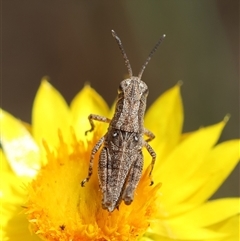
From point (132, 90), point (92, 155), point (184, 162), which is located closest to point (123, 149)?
point (92, 155)

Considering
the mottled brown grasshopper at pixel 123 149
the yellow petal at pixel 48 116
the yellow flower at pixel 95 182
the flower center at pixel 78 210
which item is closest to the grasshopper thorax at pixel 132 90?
the mottled brown grasshopper at pixel 123 149

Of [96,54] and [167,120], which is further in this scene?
[96,54]

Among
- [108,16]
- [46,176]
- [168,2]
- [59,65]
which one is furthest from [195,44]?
[46,176]

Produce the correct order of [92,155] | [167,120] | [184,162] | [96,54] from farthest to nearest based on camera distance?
[96,54] → [167,120] → [184,162] → [92,155]

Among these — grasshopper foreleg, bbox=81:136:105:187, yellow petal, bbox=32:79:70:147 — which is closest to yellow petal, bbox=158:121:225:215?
grasshopper foreleg, bbox=81:136:105:187

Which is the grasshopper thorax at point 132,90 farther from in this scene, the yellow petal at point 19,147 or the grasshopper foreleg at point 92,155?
the yellow petal at point 19,147

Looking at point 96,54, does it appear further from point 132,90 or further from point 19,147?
point 132,90

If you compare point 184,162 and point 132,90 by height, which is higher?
point 132,90
